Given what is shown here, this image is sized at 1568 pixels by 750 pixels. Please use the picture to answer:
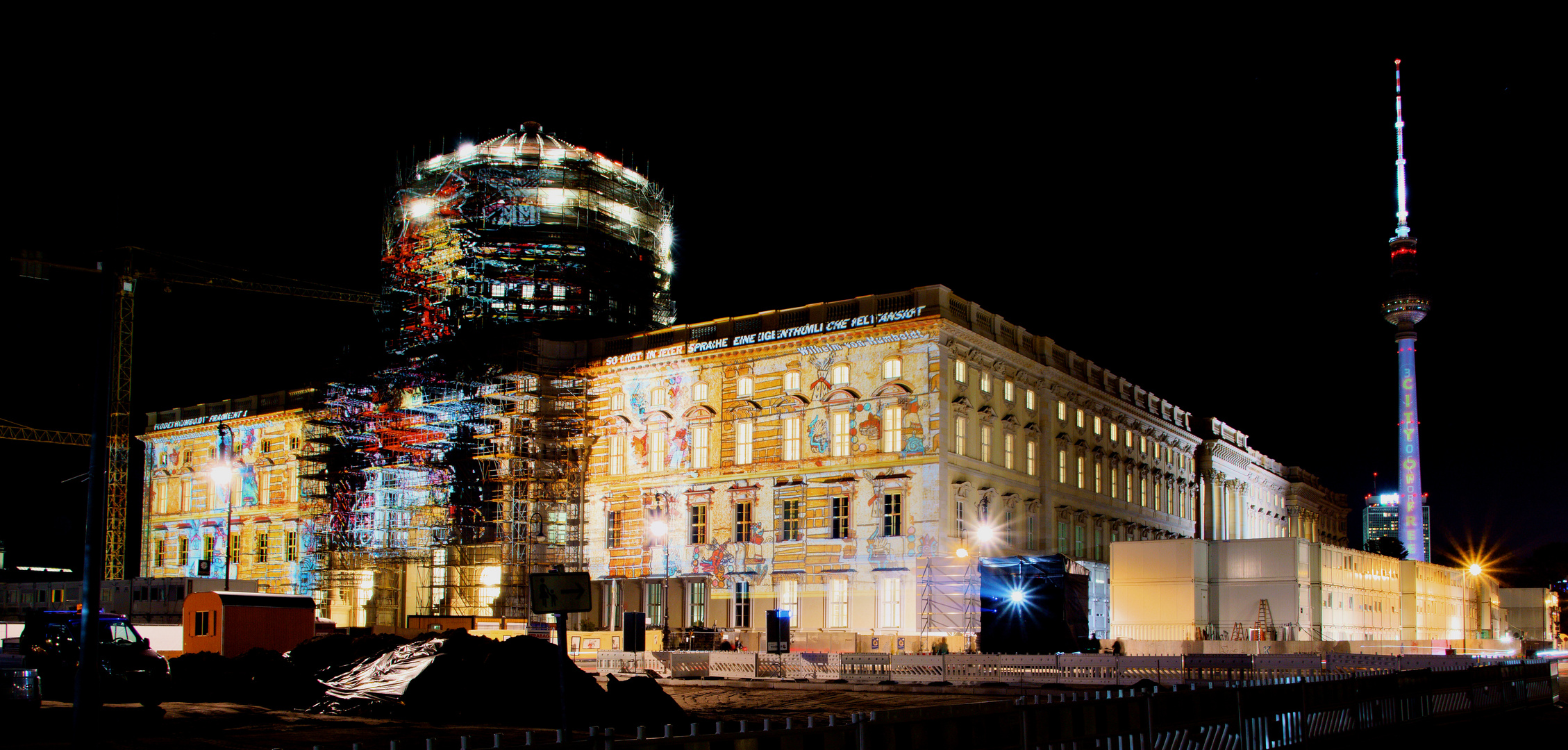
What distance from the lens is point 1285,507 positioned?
368ft

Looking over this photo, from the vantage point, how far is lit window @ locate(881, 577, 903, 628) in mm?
52219

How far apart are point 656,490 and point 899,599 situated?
1311 centimetres

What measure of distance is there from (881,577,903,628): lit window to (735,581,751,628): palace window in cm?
634

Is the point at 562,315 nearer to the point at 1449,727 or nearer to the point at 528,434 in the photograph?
the point at 528,434

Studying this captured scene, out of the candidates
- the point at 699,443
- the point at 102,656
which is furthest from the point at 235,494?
the point at 102,656

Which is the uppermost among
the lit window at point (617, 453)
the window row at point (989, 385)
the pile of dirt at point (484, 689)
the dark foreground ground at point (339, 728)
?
the window row at point (989, 385)

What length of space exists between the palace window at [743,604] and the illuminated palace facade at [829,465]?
0.23ft

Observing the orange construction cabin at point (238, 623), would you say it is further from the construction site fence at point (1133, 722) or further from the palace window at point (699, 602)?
the construction site fence at point (1133, 722)

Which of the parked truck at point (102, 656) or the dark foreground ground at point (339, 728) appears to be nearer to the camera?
the dark foreground ground at point (339, 728)

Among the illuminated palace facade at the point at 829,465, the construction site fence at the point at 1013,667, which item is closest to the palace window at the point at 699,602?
the illuminated palace facade at the point at 829,465

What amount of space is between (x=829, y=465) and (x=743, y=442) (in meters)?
4.76

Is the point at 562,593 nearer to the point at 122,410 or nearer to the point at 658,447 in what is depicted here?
the point at 658,447

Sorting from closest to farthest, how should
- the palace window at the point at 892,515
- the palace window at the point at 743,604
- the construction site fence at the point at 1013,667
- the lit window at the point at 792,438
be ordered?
the construction site fence at the point at 1013,667 < the palace window at the point at 892,515 < the palace window at the point at 743,604 < the lit window at the point at 792,438

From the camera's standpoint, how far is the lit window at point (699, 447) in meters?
58.8
